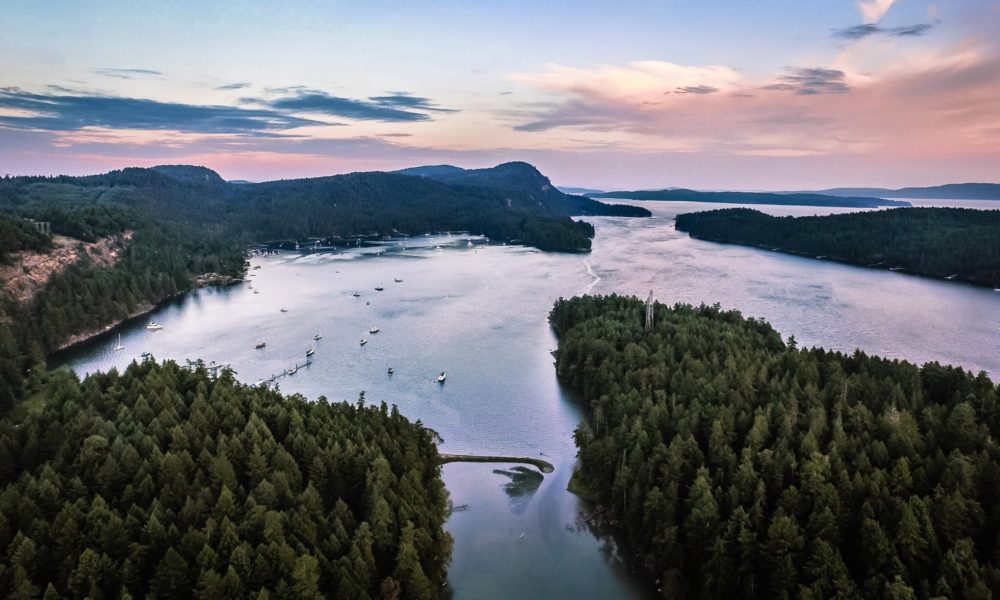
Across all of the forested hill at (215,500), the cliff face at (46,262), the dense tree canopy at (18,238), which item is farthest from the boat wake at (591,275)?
the dense tree canopy at (18,238)

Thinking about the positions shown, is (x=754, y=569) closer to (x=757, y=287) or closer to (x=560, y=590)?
(x=560, y=590)

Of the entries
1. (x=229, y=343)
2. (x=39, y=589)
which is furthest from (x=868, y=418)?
(x=229, y=343)

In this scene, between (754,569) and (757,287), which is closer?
(754,569)

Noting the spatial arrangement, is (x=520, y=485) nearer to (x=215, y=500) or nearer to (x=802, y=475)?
(x=802, y=475)

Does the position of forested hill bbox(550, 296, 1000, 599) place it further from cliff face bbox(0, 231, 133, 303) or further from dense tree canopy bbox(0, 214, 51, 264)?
dense tree canopy bbox(0, 214, 51, 264)

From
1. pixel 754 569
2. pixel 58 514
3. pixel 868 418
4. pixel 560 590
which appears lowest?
pixel 560 590

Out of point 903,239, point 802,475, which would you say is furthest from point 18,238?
point 903,239

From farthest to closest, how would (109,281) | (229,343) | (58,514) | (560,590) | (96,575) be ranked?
(109,281), (229,343), (560,590), (58,514), (96,575)
